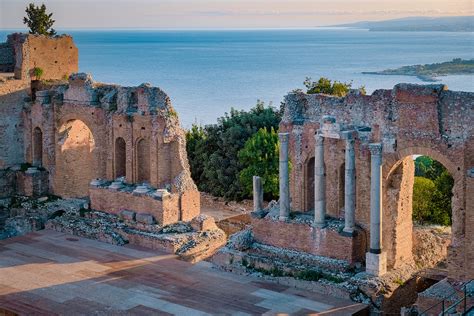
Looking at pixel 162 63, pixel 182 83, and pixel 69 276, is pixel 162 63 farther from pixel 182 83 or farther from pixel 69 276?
pixel 69 276

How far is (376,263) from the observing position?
76.6 feet

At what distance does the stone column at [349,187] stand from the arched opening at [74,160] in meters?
13.0

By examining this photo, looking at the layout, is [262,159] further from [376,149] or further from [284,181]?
[376,149]

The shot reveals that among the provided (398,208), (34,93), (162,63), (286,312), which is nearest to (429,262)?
(398,208)

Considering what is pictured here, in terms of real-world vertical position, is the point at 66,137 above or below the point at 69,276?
above

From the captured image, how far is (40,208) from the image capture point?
3256 centimetres

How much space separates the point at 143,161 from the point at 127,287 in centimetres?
793

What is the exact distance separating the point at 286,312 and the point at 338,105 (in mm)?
6627

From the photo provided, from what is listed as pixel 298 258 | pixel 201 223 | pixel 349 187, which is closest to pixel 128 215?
pixel 201 223

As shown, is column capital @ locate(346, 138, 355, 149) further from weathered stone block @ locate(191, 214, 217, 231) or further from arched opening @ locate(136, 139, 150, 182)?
arched opening @ locate(136, 139, 150, 182)

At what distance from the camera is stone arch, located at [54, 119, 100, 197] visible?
34031 millimetres

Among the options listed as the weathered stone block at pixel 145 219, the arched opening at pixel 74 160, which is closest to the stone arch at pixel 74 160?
the arched opening at pixel 74 160

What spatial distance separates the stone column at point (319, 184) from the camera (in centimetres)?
2478

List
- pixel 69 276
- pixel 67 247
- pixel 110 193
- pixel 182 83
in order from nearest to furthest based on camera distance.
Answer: pixel 69 276 < pixel 67 247 < pixel 110 193 < pixel 182 83
